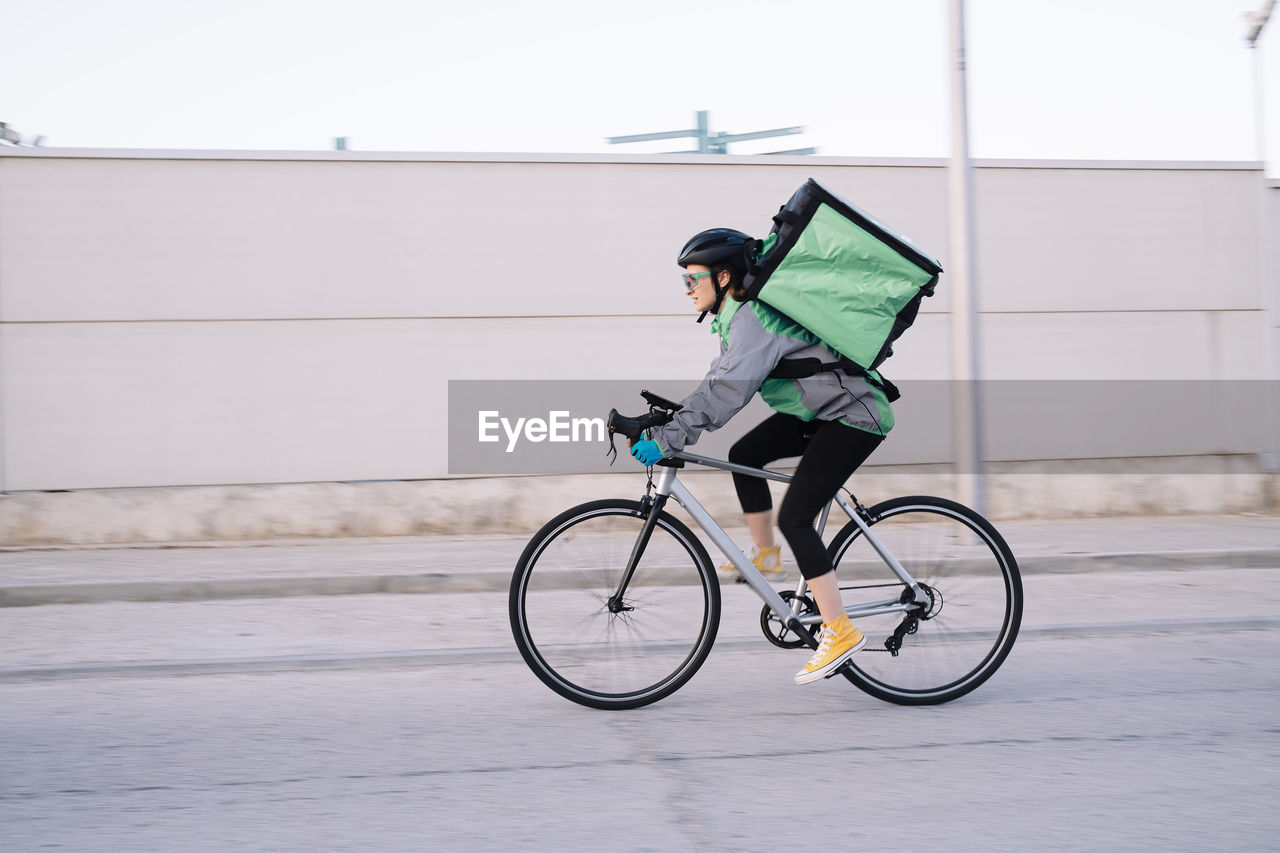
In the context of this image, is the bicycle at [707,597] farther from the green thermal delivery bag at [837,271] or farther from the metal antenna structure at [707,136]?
the metal antenna structure at [707,136]

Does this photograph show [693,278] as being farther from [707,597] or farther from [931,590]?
[931,590]

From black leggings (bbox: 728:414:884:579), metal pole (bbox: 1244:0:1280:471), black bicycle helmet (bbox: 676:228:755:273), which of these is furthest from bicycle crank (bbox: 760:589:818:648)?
metal pole (bbox: 1244:0:1280:471)

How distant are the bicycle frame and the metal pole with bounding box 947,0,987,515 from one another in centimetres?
458

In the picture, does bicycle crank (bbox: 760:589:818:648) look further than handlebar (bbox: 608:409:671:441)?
Yes

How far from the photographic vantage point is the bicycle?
4.56m

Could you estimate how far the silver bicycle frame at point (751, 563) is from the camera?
459cm

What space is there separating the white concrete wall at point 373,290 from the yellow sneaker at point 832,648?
7188mm

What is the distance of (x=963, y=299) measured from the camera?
9289mm

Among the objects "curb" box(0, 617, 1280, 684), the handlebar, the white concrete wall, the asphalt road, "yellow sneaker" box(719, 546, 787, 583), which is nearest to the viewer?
the asphalt road

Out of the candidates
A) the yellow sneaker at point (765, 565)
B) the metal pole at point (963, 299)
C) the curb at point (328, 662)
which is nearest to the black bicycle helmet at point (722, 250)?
the yellow sneaker at point (765, 565)

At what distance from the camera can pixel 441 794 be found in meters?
3.72

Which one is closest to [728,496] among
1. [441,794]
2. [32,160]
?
[441,794]

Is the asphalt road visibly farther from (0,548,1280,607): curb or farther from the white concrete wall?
the white concrete wall

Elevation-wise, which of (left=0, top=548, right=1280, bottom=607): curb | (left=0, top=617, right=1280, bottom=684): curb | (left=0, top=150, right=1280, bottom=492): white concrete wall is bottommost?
(left=0, top=617, right=1280, bottom=684): curb
